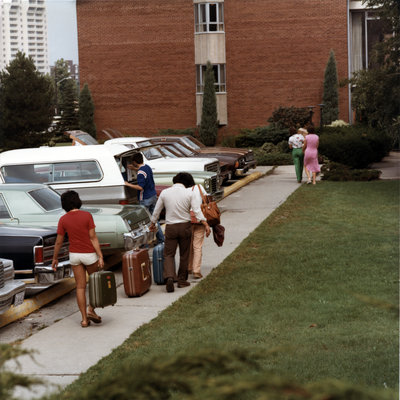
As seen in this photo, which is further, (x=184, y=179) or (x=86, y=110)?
(x=86, y=110)

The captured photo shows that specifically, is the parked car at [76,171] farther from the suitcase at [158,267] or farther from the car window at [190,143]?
the car window at [190,143]

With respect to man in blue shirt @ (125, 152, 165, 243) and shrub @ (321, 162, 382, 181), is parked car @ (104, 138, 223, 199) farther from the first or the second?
shrub @ (321, 162, 382, 181)

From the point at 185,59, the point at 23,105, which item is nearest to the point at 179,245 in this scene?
the point at 23,105

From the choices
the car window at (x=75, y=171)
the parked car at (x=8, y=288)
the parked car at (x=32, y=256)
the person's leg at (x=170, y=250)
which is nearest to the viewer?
the parked car at (x=8, y=288)

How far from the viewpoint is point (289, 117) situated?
1646 inches

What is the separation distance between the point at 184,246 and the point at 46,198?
2.49 m

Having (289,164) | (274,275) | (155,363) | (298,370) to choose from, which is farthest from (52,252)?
(289,164)

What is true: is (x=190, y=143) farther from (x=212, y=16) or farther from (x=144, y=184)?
(x=212, y=16)

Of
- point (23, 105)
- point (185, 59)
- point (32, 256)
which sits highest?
point (185, 59)

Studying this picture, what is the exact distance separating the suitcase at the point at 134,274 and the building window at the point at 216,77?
36.1m

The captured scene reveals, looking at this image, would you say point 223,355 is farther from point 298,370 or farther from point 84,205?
point 84,205

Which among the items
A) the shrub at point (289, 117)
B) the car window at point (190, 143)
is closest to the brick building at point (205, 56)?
the shrub at point (289, 117)

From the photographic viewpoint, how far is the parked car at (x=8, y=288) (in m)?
8.73

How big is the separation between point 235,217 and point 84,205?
586 centimetres
